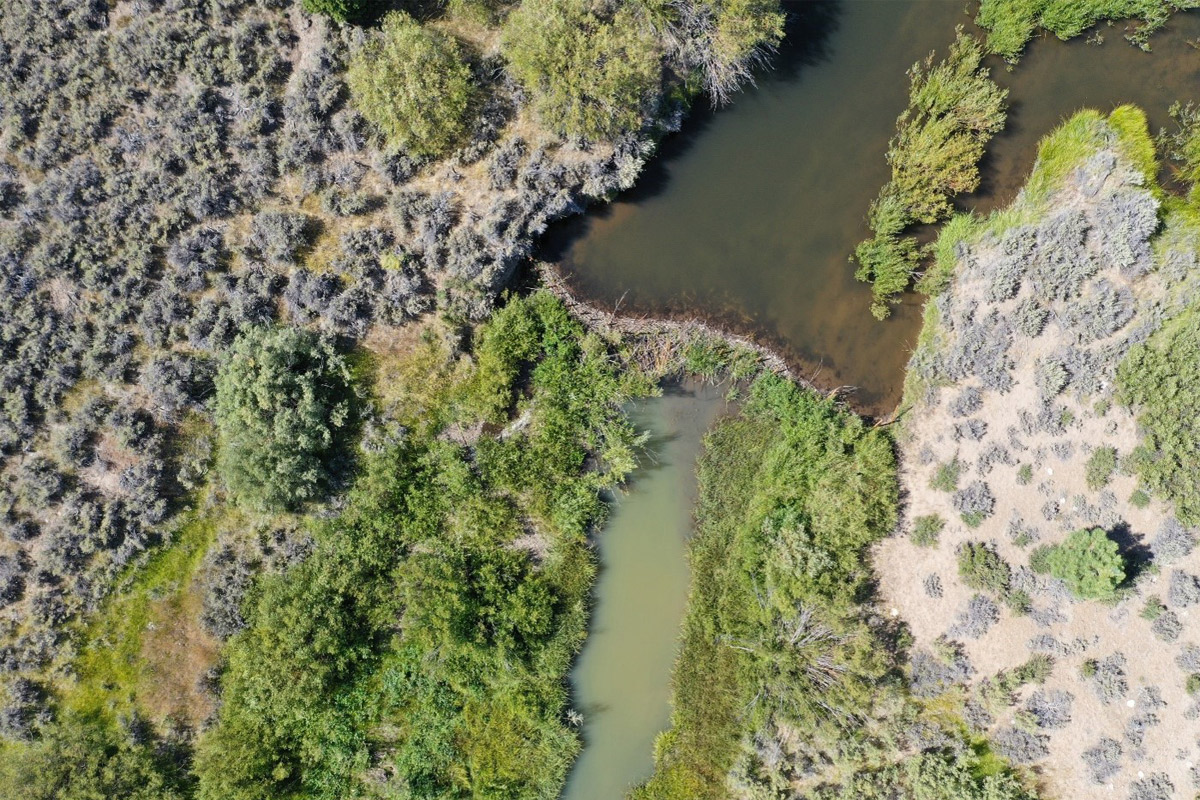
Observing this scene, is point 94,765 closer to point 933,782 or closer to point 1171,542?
point 933,782

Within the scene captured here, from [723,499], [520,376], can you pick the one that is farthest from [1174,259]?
[520,376]

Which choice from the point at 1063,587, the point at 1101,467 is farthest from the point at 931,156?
the point at 1063,587

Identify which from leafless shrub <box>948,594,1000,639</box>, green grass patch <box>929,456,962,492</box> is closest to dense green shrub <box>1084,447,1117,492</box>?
green grass patch <box>929,456,962,492</box>

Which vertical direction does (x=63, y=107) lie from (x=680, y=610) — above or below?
above

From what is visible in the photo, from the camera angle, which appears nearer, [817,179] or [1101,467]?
[1101,467]

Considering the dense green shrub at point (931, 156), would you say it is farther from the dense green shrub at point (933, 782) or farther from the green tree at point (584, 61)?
the dense green shrub at point (933, 782)

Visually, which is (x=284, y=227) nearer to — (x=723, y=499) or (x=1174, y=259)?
(x=723, y=499)
